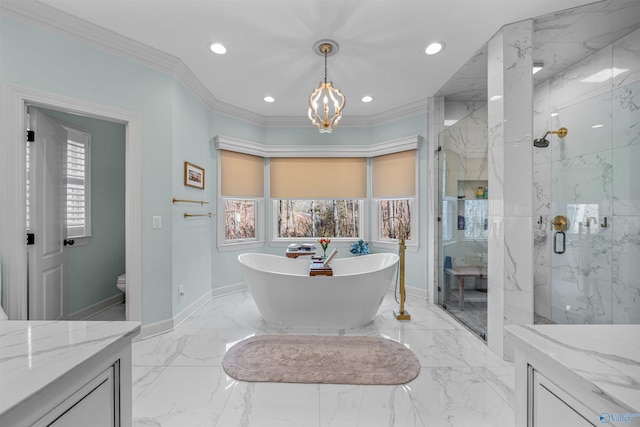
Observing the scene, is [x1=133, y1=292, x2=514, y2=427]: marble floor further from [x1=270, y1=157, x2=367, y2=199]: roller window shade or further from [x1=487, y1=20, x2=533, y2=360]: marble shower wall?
[x1=270, y1=157, x2=367, y2=199]: roller window shade

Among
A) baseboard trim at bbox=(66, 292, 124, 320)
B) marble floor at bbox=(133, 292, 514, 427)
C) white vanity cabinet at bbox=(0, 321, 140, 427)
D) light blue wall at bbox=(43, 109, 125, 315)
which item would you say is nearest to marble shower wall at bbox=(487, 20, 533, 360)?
marble floor at bbox=(133, 292, 514, 427)

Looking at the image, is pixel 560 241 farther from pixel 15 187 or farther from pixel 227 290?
pixel 15 187

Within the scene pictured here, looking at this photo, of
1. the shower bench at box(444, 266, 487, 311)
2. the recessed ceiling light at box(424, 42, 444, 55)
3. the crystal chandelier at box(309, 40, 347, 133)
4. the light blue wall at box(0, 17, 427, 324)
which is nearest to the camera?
the light blue wall at box(0, 17, 427, 324)

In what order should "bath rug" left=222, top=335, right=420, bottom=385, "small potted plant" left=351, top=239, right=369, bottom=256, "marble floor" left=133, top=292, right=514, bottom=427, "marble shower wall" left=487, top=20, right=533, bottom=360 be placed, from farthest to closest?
1. "small potted plant" left=351, top=239, right=369, bottom=256
2. "marble shower wall" left=487, top=20, right=533, bottom=360
3. "bath rug" left=222, top=335, right=420, bottom=385
4. "marble floor" left=133, top=292, right=514, bottom=427

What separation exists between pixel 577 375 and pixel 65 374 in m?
1.18

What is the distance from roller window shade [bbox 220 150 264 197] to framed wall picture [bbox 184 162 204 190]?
0.45 metres

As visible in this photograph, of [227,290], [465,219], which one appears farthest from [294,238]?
[465,219]

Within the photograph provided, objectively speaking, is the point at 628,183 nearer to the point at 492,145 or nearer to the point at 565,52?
the point at 492,145

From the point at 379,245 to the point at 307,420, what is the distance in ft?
9.22

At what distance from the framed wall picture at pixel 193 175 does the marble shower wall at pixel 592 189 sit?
3323 mm

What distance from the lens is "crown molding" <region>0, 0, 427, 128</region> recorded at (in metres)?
1.97

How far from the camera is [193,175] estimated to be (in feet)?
10.1

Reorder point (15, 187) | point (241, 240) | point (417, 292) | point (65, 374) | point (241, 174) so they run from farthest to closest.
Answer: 1. point (241, 240)
2. point (241, 174)
3. point (417, 292)
4. point (15, 187)
5. point (65, 374)

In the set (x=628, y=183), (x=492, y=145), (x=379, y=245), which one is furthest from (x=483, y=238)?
(x=379, y=245)
